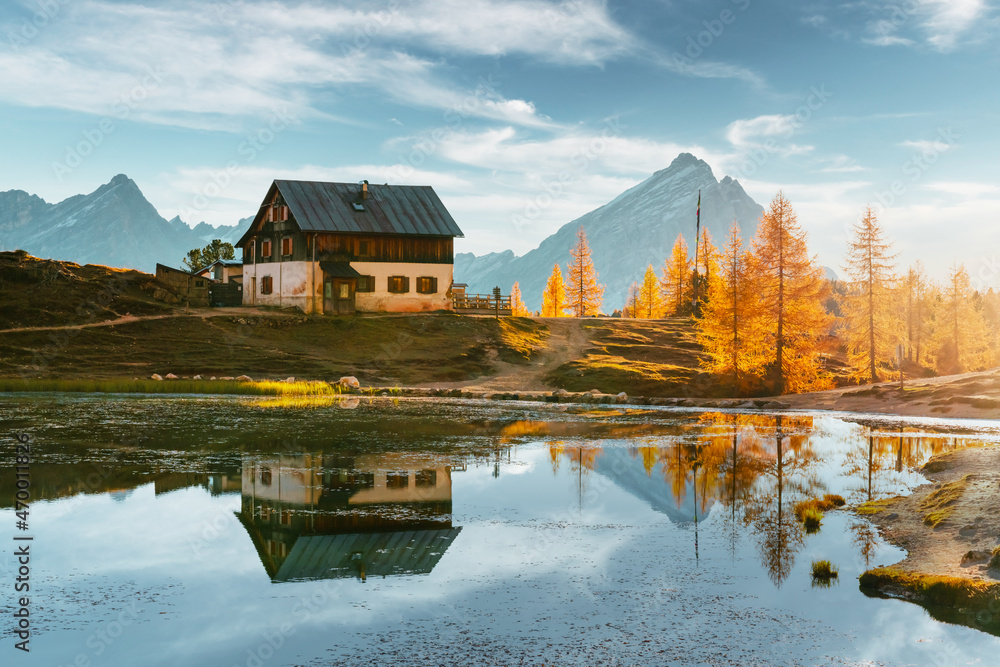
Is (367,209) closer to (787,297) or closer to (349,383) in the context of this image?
(349,383)

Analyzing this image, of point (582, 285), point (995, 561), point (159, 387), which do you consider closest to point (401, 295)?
point (159, 387)

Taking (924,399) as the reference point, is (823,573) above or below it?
below

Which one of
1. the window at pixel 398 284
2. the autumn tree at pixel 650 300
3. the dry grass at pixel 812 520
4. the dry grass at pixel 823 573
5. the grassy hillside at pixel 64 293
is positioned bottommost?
the dry grass at pixel 823 573

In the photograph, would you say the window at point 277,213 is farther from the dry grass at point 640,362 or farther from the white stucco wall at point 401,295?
the dry grass at point 640,362

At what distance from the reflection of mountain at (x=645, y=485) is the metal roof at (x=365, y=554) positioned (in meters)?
4.95

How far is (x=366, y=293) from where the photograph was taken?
7012 cm

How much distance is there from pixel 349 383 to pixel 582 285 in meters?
65.3

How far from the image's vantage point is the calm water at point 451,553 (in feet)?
30.6

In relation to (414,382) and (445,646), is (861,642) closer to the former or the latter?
(445,646)

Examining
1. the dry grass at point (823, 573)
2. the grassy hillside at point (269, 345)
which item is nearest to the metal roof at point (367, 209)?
the grassy hillside at point (269, 345)

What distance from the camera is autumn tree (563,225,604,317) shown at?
109688 mm

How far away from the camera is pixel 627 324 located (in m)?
79.9

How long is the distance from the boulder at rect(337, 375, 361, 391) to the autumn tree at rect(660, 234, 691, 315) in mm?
62109

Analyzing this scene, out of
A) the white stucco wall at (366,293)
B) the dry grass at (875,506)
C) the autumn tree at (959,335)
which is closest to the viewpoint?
the dry grass at (875,506)
